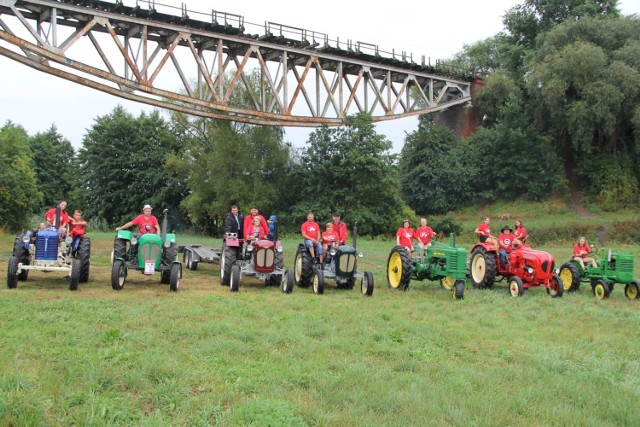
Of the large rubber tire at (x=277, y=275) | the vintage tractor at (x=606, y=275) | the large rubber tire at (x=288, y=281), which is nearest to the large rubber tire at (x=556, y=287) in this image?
the vintage tractor at (x=606, y=275)

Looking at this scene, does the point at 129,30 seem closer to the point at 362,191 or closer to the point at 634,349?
the point at 362,191

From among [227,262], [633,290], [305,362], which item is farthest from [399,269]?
[305,362]

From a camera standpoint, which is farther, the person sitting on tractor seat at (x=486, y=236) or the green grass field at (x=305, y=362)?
the person sitting on tractor seat at (x=486, y=236)

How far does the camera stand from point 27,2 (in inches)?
→ 773

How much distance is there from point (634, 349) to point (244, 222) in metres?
8.49

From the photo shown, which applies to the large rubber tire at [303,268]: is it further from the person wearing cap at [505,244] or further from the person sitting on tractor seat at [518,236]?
the person sitting on tractor seat at [518,236]

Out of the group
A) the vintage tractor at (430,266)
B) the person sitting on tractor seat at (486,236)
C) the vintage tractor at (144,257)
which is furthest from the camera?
the person sitting on tractor seat at (486,236)

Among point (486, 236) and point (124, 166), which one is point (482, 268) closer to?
point (486, 236)

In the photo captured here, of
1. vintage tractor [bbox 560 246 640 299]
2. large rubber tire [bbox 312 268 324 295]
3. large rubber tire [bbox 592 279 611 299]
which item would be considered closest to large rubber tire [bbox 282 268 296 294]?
large rubber tire [bbox 312 268 324 295]

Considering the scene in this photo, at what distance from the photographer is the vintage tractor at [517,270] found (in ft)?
41.3

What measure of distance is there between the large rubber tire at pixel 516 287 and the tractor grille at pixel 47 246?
9.66 meters

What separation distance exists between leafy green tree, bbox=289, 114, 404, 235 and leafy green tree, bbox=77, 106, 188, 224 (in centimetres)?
1764

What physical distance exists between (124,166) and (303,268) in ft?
143

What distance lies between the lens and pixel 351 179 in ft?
115
